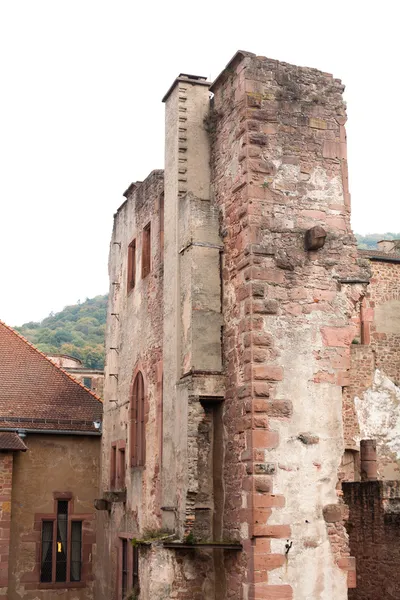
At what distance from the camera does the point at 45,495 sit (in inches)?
695

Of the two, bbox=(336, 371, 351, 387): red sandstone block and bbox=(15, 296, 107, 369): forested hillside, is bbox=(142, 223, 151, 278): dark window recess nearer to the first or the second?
bbox=(336, 371, 351, 387): red sandstone block

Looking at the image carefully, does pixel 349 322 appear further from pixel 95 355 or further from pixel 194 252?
pixel 95 355

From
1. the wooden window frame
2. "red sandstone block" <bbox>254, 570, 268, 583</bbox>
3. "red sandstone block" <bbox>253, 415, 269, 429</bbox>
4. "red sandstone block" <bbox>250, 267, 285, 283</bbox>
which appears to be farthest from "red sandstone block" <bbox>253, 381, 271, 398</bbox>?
the wooden window frame

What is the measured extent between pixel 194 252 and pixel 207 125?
212 centimetres

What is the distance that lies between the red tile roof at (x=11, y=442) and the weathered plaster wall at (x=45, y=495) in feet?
1.96

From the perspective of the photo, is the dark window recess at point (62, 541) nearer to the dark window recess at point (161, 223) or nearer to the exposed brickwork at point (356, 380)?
the dark window recess at point (161, 223)

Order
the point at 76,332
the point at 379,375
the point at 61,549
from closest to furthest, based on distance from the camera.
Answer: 1. the point at 61,549
2. the point at 379,375
3. the point at 76,332

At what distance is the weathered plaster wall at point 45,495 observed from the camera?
17.0 m

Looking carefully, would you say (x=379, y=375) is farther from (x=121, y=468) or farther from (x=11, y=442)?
(x=11, y=442)

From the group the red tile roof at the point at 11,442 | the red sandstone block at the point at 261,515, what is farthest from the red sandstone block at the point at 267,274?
the red tile roof at the point at 11,442

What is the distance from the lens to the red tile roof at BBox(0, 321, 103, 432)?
59.8 ft

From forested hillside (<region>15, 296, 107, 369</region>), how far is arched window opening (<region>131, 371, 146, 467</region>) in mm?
50962

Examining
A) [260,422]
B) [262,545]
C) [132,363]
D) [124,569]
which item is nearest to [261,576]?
[262,545]

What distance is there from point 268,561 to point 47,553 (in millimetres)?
8296
